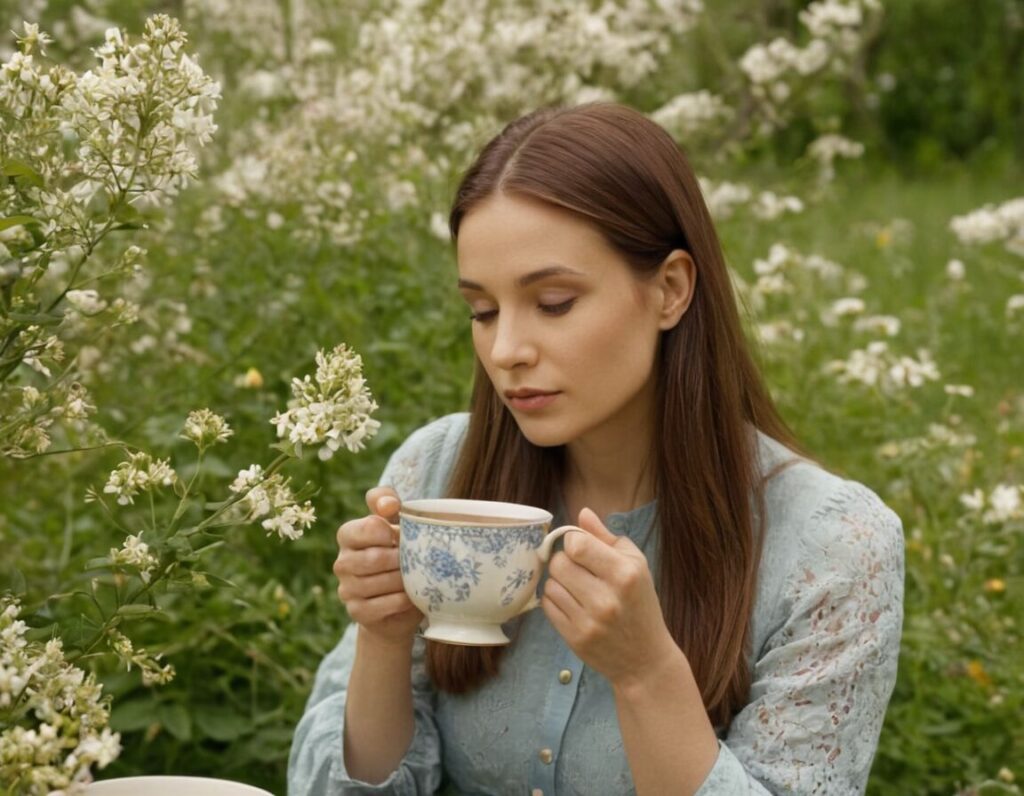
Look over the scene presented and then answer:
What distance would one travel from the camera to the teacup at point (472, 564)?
1.45m

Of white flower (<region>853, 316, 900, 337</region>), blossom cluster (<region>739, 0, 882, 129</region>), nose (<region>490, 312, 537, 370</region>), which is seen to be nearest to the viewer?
nose (<region>490, 312, 537, 370</region>)

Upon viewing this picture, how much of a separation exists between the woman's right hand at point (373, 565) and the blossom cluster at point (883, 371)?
1.61 meters

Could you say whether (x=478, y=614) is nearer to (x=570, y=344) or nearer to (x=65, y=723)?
(x=570, y=344)

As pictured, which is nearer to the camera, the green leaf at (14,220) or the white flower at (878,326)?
the green leaf at (14,220)

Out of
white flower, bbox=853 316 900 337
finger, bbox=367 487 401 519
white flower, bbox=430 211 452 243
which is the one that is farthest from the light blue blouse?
white flower, bbox=853 316 900 337

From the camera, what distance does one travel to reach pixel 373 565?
1.58 meters

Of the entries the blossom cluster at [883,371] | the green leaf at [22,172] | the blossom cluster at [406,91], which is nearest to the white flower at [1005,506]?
the blossom cluster at [883,371]

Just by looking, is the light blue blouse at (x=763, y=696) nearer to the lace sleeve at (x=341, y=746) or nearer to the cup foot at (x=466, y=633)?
the lace sleeve at (x=341, y=746)

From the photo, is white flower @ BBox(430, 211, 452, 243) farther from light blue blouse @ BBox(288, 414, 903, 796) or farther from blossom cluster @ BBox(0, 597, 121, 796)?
blossom cluster @ BBox(0, 597, 121, 796)

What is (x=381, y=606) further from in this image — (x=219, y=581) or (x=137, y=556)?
(x=137, y=556)

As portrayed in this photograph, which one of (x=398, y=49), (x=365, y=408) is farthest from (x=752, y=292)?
(x=365, y=408)

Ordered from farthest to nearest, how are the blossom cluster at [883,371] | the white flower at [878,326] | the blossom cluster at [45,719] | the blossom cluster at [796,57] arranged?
1. the blossom cluster at [796,57]
2. the white flower at [878,326]
3. the blossom cluster at [883,371]
4. the blossom cluster at [45,719]

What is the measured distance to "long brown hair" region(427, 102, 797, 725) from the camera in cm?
176

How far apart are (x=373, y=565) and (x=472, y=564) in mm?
162
